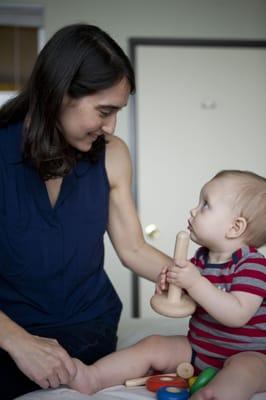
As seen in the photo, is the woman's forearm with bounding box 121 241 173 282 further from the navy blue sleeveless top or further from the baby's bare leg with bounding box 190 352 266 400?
the baby's bare leg with bounding box 190 352 266 400

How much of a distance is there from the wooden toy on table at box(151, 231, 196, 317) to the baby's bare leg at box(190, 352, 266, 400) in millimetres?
144

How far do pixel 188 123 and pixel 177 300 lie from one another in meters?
2.63

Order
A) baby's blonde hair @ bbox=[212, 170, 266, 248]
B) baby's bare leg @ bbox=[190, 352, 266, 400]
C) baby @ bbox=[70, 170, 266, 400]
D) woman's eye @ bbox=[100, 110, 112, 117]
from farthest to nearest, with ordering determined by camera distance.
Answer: woman's eye @ bbox=[100, 110, 112, 117] < baby's blonde hair @ bbox=[212, 170, 266, 248] < baby @ bbox=[70, 170, 266, 400] < baby's bare leg @ bbox=[190, 352, 266, 400]

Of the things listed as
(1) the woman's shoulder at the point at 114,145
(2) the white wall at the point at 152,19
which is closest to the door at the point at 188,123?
(2) the white wall at the point at 152,19

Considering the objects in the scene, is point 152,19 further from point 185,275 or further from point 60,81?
point 185,275

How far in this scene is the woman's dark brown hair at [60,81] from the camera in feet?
4.40

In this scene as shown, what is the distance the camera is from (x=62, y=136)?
1.47 meters

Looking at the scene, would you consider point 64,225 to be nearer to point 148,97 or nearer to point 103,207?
point 103,207

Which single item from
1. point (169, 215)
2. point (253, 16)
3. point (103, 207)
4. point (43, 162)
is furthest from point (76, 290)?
point (253, 16)

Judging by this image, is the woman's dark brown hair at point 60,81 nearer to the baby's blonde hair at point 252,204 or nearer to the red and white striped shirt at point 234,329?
the baby's blonde hair at point 252,204

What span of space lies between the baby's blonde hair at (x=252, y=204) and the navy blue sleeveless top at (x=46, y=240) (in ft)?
1.50

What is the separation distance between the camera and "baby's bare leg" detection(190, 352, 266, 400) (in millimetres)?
1047

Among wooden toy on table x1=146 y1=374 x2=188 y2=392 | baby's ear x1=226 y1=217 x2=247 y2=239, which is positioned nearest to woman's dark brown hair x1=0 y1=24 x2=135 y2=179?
baby's ear x1=226 y1=217 x2=247 y2=239

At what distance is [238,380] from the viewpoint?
109 centimetres
